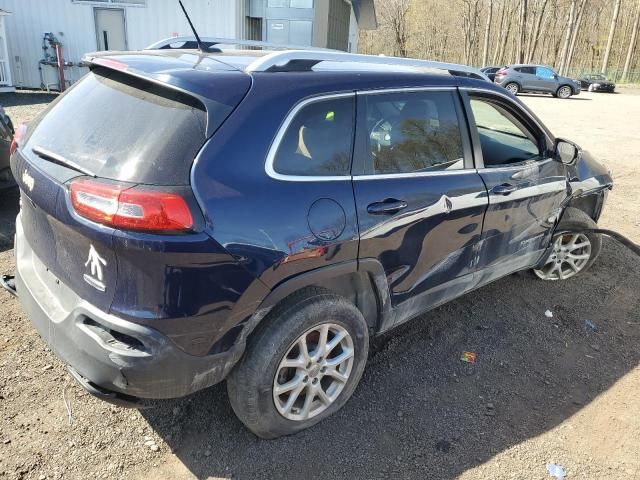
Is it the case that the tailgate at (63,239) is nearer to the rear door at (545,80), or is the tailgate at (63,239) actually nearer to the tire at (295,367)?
the tire at (295,367)

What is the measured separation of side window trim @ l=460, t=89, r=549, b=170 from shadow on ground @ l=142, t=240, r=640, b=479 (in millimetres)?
1222

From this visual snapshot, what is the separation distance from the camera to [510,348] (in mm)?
3574

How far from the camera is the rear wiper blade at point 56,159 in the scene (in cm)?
219

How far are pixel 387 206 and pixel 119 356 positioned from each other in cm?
143

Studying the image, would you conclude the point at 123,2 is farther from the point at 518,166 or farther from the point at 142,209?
the point at 142,209

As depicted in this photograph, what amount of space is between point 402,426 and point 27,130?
2.58 metres

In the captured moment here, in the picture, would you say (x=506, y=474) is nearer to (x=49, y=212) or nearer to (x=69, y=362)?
(x=69, y=362)

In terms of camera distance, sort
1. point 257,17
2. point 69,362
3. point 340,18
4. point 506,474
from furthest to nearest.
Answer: point 340,18 < point 257,17 < point 506,474 < point 69,362

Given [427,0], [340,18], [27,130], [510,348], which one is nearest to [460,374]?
[510,348]

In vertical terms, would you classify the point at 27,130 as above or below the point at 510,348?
above

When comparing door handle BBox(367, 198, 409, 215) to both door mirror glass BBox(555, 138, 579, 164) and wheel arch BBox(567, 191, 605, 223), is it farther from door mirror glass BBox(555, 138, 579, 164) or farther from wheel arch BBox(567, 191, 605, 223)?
wheel arch BBox(567, 191, 605, 223)

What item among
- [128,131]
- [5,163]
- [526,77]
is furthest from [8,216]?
[526,77]

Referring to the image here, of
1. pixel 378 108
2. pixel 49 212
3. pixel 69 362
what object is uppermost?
pixel 378 108

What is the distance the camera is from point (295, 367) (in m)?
2.51
